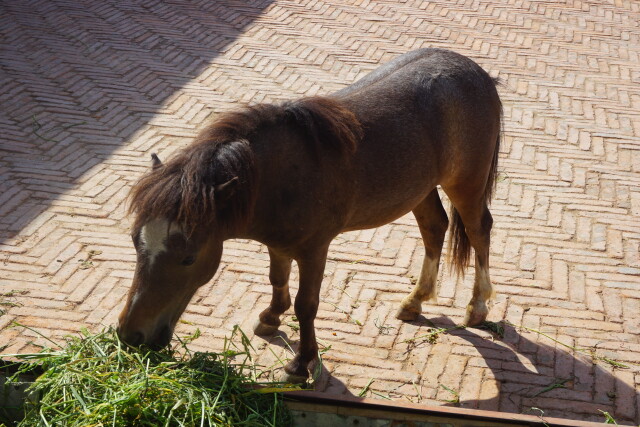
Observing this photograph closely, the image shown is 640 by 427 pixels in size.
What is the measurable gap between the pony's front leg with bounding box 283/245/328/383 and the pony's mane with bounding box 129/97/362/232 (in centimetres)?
65

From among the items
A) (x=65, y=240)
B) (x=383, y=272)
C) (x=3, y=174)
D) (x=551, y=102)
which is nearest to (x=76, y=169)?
(x=3, y=174)

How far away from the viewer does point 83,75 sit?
8430 millimetres

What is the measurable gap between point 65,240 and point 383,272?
8.15ft

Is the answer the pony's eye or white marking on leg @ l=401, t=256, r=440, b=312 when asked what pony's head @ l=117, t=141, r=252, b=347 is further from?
white marking on leg @ l=401, t=256, r=440, b=312

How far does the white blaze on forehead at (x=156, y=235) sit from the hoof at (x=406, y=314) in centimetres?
216

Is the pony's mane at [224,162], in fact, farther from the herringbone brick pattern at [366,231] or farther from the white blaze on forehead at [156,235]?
the herringbone brick pattern at [366,231]

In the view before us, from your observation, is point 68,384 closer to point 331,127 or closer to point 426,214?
point 331,127

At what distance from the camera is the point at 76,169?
659 cm

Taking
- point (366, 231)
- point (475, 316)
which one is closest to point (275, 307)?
point (475, 316)

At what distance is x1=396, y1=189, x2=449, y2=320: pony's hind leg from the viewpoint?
5082 millimetres

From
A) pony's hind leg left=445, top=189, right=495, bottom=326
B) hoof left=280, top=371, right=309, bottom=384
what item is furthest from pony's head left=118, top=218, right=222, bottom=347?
pony's hind leg left=445, top=189, right=495, bottom=326

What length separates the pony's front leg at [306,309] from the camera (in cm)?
421

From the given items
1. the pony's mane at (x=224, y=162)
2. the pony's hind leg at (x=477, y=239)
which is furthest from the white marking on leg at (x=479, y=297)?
the pony's mane at (x=224, y=162)

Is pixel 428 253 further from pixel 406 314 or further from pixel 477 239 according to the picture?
pixel 406 314
